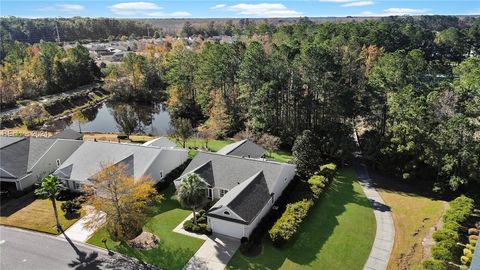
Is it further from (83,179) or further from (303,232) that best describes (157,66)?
(303,232)

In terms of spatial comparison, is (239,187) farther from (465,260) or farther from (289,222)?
(465,260)

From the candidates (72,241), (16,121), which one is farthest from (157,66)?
(72,241)

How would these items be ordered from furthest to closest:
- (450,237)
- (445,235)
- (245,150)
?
1. (245,150)
2. (445,235)
3. (450,237)

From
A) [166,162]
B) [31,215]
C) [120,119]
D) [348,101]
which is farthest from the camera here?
[120,119]

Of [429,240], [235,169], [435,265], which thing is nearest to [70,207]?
[235,169]

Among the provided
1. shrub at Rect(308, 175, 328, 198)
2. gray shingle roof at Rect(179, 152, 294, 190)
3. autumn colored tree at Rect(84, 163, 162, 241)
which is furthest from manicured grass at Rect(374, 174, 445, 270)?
autumn colored tree at Rect(84, 163, 162, 241)

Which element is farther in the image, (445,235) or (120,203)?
(120,203)

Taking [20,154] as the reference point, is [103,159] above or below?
above
